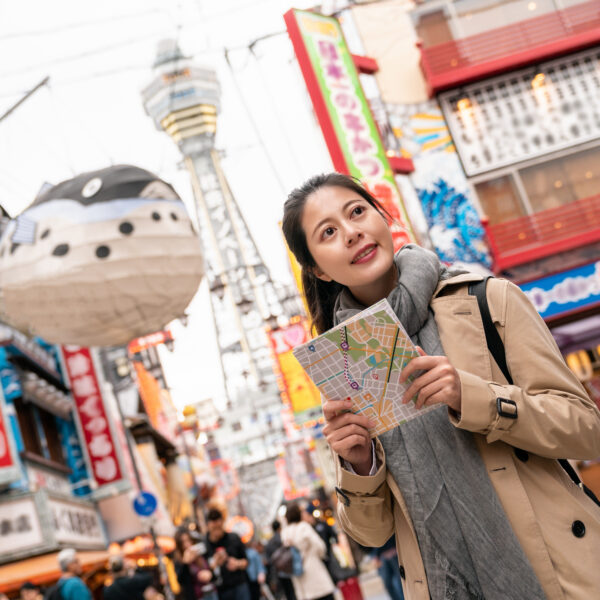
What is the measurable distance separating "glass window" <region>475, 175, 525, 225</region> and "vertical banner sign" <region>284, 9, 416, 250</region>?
2.45 m

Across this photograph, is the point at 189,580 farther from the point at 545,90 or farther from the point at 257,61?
the point at 545,90

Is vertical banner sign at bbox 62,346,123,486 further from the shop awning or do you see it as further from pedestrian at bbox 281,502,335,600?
pedestrian at bbox 281,502,335,600

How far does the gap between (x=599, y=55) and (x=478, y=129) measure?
2905 millimetres

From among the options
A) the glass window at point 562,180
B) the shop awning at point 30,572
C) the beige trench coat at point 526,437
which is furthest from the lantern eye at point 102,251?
the glass window at point 562,180

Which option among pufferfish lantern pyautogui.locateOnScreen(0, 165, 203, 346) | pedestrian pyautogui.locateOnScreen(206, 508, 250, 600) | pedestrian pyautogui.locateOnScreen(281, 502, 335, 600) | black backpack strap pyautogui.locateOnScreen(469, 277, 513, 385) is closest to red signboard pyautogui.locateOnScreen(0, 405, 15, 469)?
pedestrian pyautogui.locateOnScreen(206, 508, 250, 600)

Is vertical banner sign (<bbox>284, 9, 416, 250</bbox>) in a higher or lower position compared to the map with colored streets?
higher

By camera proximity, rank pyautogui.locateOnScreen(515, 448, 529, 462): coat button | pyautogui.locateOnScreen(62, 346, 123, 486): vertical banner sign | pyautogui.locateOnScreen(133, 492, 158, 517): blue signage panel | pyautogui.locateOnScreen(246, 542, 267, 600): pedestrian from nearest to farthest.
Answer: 1. pyautogui.locateOnScreen(515, 448, 529, 462): coat button
2. pyautogui.locateOnScreen(246, 542, 267, 600): pedestrian
3. pyautogui.locateOnScreen(133, 492, 158, 517): blue signage panel
4. pyautogui.locateOnScreen(62, 346, 123, 486): vertical banner sign

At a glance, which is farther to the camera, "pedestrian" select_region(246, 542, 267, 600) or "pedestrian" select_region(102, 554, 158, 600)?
"pedestrian" select_region(246, 542, 267, 600)

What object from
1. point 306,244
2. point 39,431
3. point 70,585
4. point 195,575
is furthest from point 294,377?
point 306,244

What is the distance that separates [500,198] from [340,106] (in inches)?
160

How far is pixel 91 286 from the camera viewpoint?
19.0 ft

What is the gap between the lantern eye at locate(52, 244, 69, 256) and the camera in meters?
5.71

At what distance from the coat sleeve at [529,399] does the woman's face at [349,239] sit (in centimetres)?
41

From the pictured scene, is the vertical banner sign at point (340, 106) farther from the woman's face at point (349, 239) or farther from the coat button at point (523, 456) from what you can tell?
the coat button at point (523, 456)
